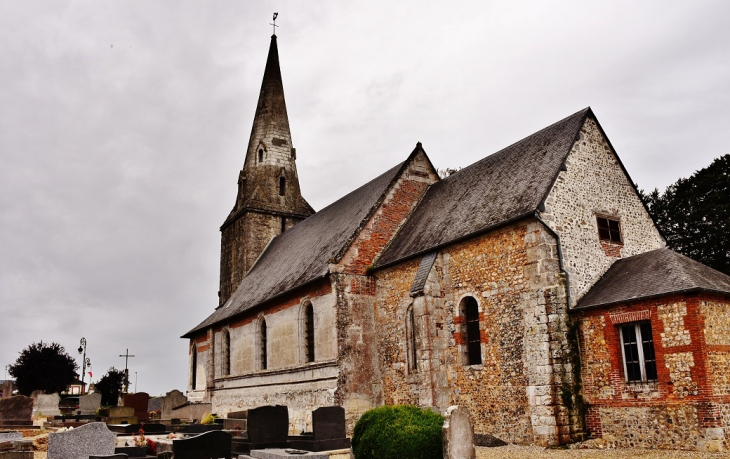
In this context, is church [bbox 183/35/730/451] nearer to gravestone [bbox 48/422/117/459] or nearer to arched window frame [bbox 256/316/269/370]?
arched window frame [bbox 256/316/269/370]

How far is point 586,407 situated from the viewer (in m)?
14.6

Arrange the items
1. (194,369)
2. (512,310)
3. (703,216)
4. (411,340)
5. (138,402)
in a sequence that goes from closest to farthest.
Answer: (512,310), (411,340), (703,216), (138,402), (194,369)

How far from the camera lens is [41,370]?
151 ft

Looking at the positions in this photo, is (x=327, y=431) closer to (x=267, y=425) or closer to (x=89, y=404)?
(x=267, y=425)

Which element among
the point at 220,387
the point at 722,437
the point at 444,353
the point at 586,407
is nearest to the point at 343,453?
the point at 444,353

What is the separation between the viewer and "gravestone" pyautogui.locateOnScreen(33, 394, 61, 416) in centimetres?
2780

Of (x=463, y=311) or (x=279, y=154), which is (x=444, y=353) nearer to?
(x=463, y=311)

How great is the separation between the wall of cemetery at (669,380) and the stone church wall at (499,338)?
0.85 metres

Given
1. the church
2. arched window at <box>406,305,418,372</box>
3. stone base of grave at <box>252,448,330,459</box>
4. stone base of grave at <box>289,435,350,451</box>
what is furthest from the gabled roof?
stone base of grave at <box>252,448,330,459</box>

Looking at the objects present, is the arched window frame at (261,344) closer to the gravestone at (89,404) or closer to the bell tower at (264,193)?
the bell tower at (264,193)

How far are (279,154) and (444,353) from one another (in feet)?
67.4

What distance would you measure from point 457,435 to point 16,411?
16580 mm

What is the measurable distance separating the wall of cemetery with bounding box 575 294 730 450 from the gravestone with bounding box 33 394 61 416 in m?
24.0

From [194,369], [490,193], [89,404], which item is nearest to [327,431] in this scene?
[490,193]
